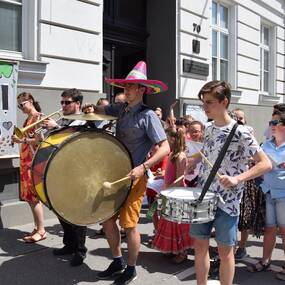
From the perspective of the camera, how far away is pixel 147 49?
909 centimetres

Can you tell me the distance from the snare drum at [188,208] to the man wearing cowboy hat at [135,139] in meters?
0.58

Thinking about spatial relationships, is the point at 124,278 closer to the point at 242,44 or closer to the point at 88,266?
the point at 88,266

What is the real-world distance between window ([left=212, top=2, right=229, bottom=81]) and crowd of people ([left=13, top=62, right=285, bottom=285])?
19.9ft

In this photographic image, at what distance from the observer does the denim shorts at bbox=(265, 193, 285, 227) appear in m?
3.94

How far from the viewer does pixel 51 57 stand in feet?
19.6

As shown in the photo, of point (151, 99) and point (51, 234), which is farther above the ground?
point (151, 99)

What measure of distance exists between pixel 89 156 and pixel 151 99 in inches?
231

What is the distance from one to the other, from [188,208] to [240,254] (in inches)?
75.2

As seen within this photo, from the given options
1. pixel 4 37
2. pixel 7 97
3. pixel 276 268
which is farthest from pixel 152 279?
pixel 4 37

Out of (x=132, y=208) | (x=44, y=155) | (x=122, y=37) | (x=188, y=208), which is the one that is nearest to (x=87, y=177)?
(x=44, y=155)

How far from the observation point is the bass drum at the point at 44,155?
3106 millimetres

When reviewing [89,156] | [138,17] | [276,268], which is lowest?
[276,268]

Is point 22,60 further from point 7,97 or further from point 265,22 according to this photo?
point 265,22

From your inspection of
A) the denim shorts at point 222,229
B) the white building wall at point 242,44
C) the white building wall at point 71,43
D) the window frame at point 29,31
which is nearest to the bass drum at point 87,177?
the denim shorts at point 222,229
